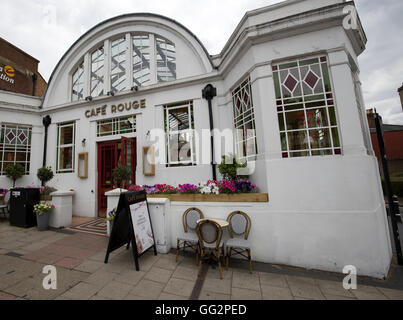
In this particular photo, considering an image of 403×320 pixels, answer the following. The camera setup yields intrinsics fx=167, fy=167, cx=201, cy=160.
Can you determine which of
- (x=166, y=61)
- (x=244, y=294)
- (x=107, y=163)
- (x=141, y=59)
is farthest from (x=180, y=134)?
(x=244, y=294)

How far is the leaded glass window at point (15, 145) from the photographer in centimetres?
714

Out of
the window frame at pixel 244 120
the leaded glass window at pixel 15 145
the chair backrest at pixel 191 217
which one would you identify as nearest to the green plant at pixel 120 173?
the chair backrest at pixel 191 217

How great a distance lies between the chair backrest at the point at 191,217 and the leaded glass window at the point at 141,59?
18.7 feet

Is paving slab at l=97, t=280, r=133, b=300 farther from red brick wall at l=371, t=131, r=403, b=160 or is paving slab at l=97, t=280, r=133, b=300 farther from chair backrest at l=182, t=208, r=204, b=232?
red brick wall at l=371, t=131, r=403, b=160

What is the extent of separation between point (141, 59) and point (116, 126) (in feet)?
9.90

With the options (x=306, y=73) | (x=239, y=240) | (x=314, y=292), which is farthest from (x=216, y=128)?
(x=314, y=292)

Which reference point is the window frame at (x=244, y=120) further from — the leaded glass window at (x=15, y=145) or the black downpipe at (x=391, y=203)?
the leaded glass window at (x=15, y=145)

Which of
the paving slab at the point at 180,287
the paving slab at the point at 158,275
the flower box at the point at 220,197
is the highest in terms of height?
the flower box at the point at 220,197

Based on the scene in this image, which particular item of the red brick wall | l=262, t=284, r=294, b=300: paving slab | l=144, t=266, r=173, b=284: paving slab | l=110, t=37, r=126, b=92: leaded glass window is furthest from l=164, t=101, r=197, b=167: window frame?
the red brick wall

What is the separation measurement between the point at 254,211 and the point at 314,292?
4.92 feet

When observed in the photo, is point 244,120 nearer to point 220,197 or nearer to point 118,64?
point 220,197

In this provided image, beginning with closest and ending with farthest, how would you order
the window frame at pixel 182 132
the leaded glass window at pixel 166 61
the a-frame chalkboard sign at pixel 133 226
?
the a-frame chalkboard sign at pixel 133 226 → the window frame at pixel 182 132 → the leaded glass window at pixel 166 61

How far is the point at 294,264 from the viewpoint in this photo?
3316 millimetres

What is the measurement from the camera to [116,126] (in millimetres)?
6805
